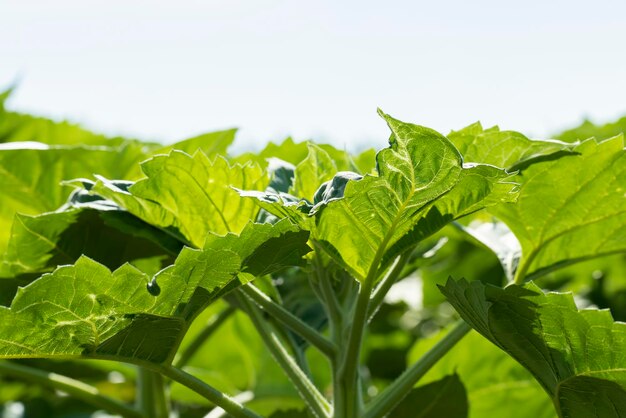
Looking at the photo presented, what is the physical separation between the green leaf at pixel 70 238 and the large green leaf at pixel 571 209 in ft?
1.33

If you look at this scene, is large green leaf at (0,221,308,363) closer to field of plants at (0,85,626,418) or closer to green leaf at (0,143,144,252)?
field of plants at (0,85,626,418)

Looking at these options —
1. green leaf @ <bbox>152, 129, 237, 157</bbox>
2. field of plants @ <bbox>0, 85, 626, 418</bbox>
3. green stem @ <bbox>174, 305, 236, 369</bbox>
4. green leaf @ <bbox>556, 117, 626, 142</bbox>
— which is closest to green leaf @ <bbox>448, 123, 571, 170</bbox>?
field of plants @ <bbox>0, 85, 626, 418</bbox>

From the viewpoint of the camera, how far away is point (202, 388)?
2.45ft

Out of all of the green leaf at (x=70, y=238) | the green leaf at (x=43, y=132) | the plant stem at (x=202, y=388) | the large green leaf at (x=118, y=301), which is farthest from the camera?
the green leaf at (x=43, y=132)

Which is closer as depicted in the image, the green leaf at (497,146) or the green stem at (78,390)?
the green leaf at (497,146)

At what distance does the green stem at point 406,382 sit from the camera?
0.81 m

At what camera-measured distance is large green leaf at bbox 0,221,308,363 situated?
640mm

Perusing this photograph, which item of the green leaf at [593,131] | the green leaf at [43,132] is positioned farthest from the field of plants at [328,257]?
the green leaf at [593,131]

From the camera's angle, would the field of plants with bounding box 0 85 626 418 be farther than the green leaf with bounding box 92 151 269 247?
No

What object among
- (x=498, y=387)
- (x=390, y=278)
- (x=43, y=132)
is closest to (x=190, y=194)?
(x=390, y=278)

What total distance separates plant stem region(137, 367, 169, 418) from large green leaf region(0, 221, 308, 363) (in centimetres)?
49

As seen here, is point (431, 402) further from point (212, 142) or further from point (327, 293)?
point (212, 142)

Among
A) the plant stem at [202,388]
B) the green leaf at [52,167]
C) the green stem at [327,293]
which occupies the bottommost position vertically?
the plant stem at [202,388]

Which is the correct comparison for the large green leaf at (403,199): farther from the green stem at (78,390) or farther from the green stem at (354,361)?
the green stem at (78,390)
